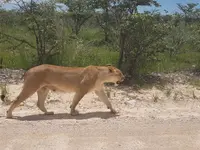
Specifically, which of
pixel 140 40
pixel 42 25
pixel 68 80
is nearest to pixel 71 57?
pixel 42 25

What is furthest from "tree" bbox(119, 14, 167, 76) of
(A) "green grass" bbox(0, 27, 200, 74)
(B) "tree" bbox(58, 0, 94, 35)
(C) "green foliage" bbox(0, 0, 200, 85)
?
(B) "tree" bbox(58, 0, 94, 35)

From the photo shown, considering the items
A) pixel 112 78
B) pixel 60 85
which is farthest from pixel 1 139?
pixel 112 78

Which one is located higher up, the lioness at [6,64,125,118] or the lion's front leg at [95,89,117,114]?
the lioness at [6,64,125,118]

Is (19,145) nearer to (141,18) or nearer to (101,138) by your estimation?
(101,138)

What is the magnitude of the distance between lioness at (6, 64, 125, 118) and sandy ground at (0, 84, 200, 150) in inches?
16.3

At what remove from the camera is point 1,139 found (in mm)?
6949

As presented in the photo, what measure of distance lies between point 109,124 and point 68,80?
1.49 metres

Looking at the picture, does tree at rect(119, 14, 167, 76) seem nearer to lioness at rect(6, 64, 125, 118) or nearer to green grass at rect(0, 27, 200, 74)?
green grass at rect(0, 27, 200, 74)

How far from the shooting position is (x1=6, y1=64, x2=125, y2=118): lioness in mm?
8734

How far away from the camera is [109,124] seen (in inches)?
316

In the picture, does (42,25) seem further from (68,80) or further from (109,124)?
(109,124)

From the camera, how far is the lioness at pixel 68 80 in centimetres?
873

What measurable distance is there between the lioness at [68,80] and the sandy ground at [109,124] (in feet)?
1.36

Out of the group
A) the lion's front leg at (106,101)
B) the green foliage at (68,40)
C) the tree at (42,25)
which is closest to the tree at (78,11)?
the green foliage at (68,40)
